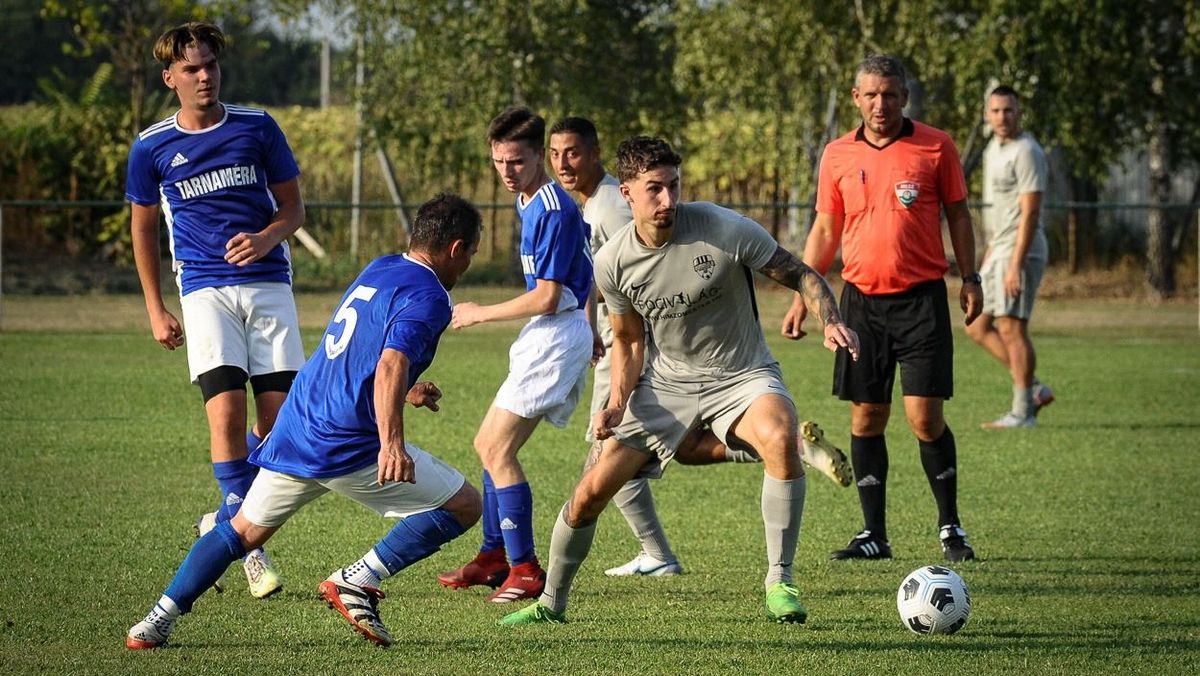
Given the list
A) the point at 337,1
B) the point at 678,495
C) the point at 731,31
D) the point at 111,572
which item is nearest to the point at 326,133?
the point at 337,1

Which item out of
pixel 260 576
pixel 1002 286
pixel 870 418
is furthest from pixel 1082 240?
pixel 260 576

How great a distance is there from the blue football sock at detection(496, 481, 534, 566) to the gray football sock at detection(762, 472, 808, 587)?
40.9 inches

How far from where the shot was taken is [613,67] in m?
23.9

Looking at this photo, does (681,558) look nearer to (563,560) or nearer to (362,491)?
(563,560)

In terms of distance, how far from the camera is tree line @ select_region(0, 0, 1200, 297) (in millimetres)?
21406

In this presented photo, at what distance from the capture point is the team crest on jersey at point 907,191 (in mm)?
7734

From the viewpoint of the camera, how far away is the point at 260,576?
6461mm

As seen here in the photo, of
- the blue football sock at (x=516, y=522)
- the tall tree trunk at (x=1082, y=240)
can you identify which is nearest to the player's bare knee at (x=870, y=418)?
the blue football sock at (x=516, y=522)

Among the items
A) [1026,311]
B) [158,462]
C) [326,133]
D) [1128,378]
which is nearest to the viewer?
[158,462]

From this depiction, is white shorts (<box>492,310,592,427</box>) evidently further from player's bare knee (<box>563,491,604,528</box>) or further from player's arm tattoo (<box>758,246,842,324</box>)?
player's arm tattoo (<box>758,246,842,324</box>)

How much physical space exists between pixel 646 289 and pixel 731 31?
658 inches

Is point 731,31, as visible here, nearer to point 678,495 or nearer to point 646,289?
point 678,495

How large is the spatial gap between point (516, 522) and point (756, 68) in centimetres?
1669

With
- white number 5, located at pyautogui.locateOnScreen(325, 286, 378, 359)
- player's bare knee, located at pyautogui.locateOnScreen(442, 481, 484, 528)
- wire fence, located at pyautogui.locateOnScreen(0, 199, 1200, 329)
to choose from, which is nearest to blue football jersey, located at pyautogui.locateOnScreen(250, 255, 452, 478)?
white number 5, located at pyautogui.locateOnScreen(325, 286, 378, 359)
